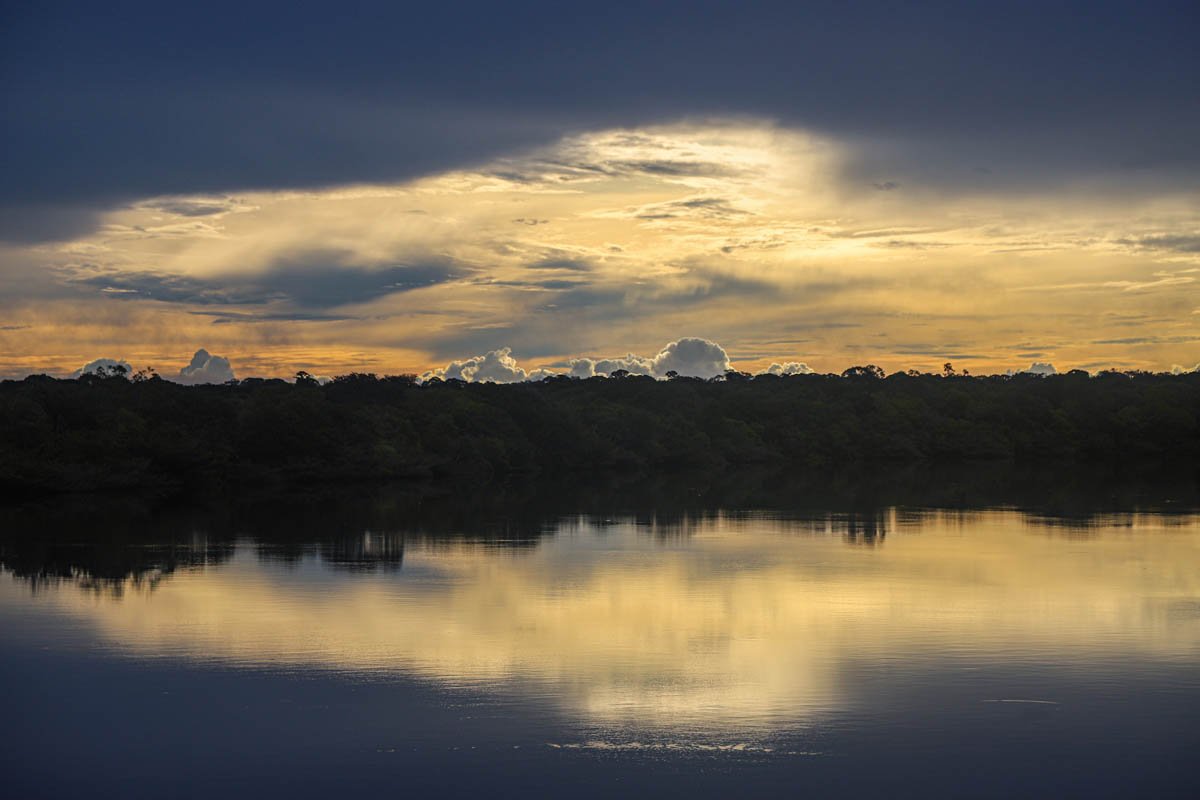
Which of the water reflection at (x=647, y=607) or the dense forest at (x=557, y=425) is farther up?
the dense forest at (x=557, y=425)

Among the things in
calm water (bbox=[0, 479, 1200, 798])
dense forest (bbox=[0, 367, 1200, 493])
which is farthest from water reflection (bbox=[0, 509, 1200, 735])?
dense forest (bbox=[0, 367, 1200, 493])

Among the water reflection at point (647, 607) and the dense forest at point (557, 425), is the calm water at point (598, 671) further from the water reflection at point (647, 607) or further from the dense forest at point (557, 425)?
the dense forest at point (557, 425)

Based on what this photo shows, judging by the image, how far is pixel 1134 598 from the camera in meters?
23.6

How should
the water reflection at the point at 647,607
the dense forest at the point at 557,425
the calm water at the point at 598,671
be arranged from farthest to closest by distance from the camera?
the dense forest at the point at 557,425
the water reflection at the point at 647,607
the calm water at the point at 598,671

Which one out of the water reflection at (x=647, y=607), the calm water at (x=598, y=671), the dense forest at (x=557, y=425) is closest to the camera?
the calm water at (x=598, y=671)

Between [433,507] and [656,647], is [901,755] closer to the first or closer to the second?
[656,647]

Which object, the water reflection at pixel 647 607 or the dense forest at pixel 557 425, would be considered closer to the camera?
the water reflection at pixel 647 607

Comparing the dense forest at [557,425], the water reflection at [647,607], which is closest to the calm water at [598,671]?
the water reflection at [647,607]

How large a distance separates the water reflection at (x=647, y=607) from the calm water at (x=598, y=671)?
0.09 m

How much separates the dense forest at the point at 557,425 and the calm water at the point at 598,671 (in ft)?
78.1

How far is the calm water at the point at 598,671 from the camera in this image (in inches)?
490

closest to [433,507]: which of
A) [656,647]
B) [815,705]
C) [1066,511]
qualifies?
[1066,511]

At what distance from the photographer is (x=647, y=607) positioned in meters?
22.9

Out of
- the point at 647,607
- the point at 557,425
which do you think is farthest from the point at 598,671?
the point at 557,425
